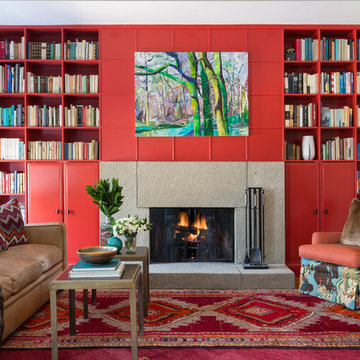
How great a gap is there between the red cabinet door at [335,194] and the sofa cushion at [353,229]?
0.76 metres

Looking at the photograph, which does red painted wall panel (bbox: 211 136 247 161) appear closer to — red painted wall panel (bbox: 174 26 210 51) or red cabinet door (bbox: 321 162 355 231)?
red cabinet door (bbox: 321 162 355 231)

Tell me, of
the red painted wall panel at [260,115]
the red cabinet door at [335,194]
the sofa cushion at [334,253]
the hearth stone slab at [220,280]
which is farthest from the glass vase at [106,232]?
the red cabinet door at [335,194]

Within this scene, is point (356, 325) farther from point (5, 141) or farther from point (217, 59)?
point (5, 141)

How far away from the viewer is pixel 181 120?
446 cm

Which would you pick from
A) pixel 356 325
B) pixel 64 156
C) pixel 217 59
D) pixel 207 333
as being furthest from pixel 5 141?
pixel 356 325

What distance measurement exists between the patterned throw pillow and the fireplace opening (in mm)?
1487

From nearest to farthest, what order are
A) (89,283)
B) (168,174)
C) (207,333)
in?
(89,283) → (207,333) → (168,174)

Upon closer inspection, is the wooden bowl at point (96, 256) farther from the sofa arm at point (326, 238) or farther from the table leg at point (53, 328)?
the sofa arm at point (326, 238)

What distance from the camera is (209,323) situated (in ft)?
9.45

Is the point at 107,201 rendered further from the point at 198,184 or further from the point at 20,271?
the point at 198,184

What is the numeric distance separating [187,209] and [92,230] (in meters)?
1.16

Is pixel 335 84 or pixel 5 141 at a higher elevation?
pixel 335 84

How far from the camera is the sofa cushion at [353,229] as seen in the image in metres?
3.59

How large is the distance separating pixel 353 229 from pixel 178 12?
2914 mm
